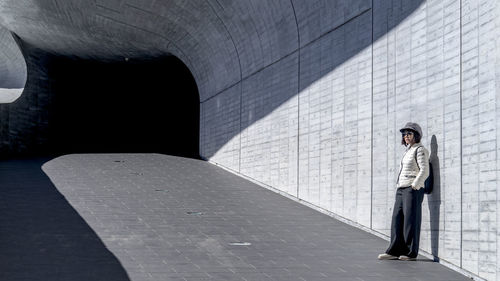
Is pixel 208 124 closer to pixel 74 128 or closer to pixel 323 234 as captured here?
pixel 74 128

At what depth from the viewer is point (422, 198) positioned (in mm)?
7184

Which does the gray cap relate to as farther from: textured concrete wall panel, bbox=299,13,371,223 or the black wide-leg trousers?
textured concrete wall panel, bbox=299,13,371,223

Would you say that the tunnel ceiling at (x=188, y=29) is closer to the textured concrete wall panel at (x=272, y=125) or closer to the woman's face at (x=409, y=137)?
the textured concrete wall panel at (x=272, y=125)

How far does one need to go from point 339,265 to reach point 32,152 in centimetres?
1595

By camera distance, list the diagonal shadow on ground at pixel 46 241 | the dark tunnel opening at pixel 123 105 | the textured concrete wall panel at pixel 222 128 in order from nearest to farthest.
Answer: the diagonal shadow on ground at pixel 46 241 → the textured concrete wall panel at pixel 222 128 → the dark tunnel opening at pixel 123 105

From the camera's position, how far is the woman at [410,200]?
7066mm

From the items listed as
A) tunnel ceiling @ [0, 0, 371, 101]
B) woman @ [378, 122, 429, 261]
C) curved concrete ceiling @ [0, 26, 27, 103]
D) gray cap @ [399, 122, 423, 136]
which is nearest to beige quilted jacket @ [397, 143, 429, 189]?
woman @ [378, 122, 429, 261]

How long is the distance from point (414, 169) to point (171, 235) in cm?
345

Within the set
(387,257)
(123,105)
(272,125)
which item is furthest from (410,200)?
(123,105)

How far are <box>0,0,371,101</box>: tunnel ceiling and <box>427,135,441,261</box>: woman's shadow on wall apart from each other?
362 centimetres

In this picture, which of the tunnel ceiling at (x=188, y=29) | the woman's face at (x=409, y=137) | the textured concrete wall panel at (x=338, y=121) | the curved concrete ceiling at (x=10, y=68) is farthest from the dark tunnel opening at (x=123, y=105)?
the woman's face at (x=409, y=137)

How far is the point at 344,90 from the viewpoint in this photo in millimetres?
10180

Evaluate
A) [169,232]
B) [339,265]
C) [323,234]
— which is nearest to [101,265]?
[169,232]

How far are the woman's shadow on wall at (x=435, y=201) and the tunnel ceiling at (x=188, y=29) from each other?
143 inches
